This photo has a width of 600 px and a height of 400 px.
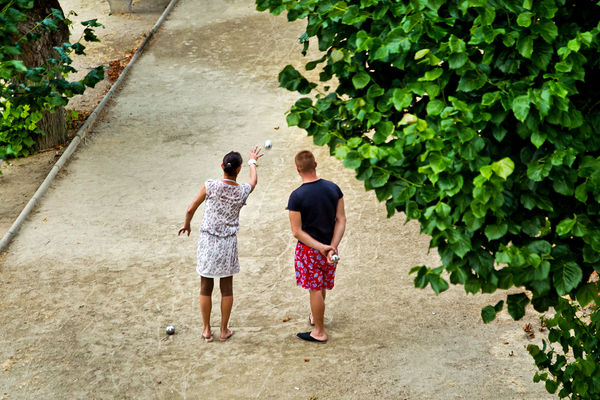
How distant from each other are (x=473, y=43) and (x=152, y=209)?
25.0ft

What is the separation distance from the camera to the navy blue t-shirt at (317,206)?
719 cm

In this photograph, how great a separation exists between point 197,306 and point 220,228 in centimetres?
150

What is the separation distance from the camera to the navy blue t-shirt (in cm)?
719

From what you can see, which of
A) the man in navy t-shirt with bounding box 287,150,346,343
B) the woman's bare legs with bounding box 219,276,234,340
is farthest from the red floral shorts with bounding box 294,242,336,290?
the woman's bare legs with bounding box 219,276,234,340

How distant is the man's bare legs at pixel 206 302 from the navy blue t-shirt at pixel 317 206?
3.83ft

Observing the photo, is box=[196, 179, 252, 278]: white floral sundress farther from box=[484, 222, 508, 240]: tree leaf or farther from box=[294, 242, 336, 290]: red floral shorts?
box=[484, 222, 508, 240]: tree leaf

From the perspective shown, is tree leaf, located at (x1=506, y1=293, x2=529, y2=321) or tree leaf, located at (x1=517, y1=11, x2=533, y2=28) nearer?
tree leaf, located at (x1=517, y1=11, x2=533, y2=28)

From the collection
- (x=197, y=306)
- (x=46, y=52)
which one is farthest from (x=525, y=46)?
(x=46, y=52)

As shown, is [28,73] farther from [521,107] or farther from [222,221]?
[521,107]

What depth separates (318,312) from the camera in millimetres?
7609

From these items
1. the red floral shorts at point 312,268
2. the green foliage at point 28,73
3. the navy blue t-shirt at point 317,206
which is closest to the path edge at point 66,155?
the green foliage at point 28,73

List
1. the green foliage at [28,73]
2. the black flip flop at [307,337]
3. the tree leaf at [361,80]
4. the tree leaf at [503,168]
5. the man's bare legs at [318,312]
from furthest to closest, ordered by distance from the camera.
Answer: the black flip flop at [307,337] → the man's bare legs at [318,312] → the green foliage at [28,73] → the tree leaf at [361,80] → the tree leaf at [503,168]

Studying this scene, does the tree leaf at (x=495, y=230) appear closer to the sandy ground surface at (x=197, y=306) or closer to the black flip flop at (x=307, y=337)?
the sandy ground surface at (x=197, y=306)

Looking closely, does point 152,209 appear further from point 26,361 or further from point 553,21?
point 553,21
